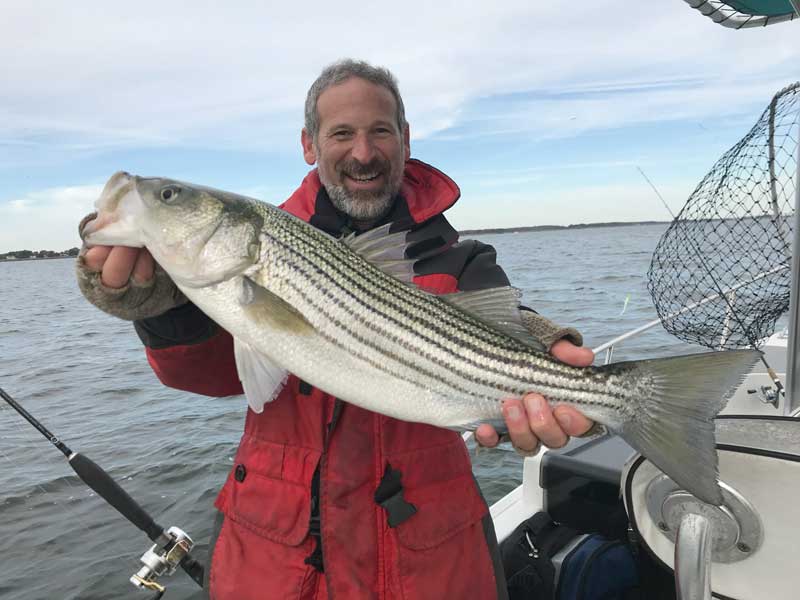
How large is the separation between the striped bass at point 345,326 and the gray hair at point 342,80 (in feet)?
3.69

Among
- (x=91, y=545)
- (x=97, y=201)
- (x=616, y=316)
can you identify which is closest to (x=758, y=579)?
(x=97, y=201)

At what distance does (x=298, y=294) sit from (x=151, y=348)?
0.89 meters

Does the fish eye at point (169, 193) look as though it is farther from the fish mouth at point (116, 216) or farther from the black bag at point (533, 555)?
the black bag at point (533, 555)

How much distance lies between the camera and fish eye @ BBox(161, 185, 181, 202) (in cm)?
318

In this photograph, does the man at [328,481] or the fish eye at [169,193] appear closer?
the man at [328,481]

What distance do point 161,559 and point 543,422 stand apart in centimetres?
Result: 285

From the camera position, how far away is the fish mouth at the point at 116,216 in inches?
116

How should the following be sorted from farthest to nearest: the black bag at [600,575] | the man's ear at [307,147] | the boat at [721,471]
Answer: the black bag at [600,575] → the man's ear at [307,147] → the boat at [721,471]

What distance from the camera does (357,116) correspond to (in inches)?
152

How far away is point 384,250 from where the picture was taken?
3.32 meters

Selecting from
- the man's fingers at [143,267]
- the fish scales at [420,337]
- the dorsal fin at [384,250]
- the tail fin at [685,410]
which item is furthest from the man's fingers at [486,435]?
the man's fingers at [143,267]

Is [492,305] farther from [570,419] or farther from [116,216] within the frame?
[116,216]

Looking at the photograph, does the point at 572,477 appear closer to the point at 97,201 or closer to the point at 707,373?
the point at 707,373

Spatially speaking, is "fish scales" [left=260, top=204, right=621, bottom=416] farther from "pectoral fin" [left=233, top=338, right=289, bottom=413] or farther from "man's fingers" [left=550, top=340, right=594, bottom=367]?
"pectoral fin" [left=233, top=338, right=289, bottom=413]
